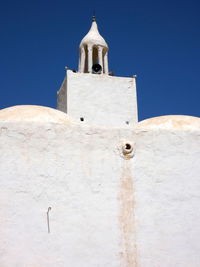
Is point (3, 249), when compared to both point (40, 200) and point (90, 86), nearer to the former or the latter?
point (40, 200)

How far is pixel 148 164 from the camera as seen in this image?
24.6 ft

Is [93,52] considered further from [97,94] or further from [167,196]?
[167,196]

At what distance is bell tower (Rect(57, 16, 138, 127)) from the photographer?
49.6 feet

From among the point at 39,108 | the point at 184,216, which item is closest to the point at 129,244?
the point at 184,216

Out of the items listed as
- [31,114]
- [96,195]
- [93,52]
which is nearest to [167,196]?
[96,195]

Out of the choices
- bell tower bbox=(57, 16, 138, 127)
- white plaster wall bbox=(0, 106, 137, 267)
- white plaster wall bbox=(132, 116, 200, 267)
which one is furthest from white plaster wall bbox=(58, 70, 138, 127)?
white plaster wall bbox=(0, 106, 137, 267)

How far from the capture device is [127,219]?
7.27 meters

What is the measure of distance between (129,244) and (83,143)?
1915 mm

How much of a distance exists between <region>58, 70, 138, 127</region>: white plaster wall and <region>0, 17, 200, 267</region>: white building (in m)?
7.15

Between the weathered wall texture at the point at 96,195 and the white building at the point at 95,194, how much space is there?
2cm

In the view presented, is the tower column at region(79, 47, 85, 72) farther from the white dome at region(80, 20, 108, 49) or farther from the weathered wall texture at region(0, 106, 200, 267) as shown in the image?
the weathered wall texture at region(0, 106, 200, 267)

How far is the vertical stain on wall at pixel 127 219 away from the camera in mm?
7105

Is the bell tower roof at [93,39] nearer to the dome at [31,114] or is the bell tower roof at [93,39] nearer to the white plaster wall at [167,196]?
the dome at [31,114]

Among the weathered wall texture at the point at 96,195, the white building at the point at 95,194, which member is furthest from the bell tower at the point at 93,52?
the weathered wall texture at the point at 96,195
